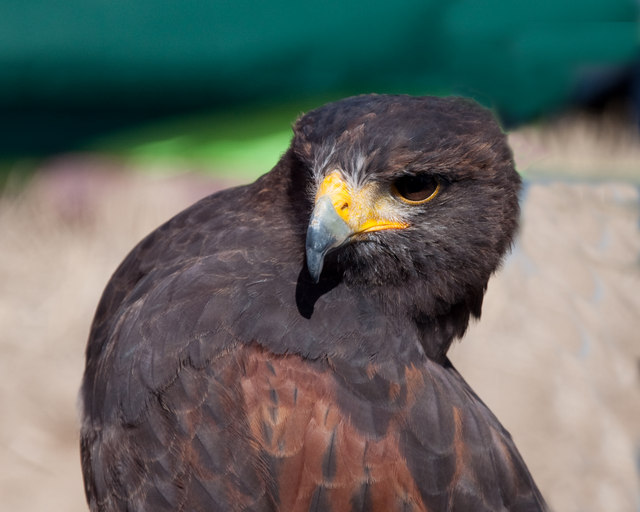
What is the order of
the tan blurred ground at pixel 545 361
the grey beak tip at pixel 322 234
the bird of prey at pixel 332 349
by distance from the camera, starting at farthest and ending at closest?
the tan blurred ground at pixel 545 361 → the bird of prey at pixel 332 349 → the grey beak tip at pixel 322 234

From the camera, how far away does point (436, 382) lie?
2.21 metres

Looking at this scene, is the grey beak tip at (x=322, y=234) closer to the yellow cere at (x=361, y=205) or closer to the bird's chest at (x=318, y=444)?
the yellow cere at (x=361, y=205)

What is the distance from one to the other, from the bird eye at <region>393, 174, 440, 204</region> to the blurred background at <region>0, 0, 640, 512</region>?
2342 millimetres

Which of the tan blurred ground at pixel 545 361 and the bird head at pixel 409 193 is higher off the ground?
the bird head at pixel 409 193

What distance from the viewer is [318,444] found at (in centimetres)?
207

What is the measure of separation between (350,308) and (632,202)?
3.06m

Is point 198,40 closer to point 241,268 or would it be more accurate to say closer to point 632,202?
point 632,202

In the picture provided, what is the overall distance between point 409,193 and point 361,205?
0.12 meters

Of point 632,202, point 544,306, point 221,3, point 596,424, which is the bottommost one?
point 596,424

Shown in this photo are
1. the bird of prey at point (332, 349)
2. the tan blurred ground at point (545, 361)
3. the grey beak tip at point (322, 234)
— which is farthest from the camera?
the tan blurred ground at point (545, 361)

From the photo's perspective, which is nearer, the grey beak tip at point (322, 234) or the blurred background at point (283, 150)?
the grey beak tip at point (322, 234)

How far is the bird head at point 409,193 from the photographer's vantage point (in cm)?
208

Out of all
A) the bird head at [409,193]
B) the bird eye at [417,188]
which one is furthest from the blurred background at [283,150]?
the bird eye at [417,188]

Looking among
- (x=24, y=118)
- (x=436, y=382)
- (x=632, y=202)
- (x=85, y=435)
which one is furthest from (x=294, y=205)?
(x=24, y=118)
